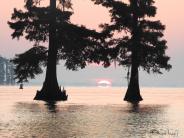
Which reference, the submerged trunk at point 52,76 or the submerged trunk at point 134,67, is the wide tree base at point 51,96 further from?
the submerged trunk at point 134,67

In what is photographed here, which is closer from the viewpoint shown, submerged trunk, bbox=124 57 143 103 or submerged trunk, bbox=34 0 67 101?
submerged trunk, bbox=34 0 67 101

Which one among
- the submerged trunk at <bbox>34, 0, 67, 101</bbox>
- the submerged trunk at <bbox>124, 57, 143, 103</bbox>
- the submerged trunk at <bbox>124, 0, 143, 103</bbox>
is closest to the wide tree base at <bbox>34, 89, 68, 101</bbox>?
the submerged trunk at <bbox>34, 0, 67, 101</bbox>

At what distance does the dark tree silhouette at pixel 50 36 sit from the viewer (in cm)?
6309

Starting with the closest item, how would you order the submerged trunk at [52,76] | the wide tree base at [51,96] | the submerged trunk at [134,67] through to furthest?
the wide tree base at [51,96], the submerged trunk at [52,76], the submerged trunk at [134,67]

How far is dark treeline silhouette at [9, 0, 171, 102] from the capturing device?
63.2 metres

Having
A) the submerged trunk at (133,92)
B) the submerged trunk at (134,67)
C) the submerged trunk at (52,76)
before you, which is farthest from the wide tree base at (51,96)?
the submerged trunk at (134,67)

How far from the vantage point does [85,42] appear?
6391 centimetres

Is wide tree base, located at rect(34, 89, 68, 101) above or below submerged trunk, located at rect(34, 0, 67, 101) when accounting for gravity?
below

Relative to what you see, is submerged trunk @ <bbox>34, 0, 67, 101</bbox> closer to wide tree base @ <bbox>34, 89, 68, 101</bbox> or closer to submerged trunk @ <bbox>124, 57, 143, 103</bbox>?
wide tree base @ <bbox>34, 89, 68, 101</bbox>

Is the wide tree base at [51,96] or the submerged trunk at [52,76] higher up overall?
the submerged trunk at [52,76]

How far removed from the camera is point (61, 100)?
60.8 meters

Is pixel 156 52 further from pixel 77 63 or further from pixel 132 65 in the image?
pixel 77 63

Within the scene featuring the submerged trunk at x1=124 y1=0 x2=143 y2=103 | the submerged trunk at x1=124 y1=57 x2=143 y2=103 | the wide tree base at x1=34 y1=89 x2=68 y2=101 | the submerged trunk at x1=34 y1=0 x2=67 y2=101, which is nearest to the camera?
the wide tree base at x1=34 y1=89 x2=68 y2=101

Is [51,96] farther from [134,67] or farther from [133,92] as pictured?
[134,67]
